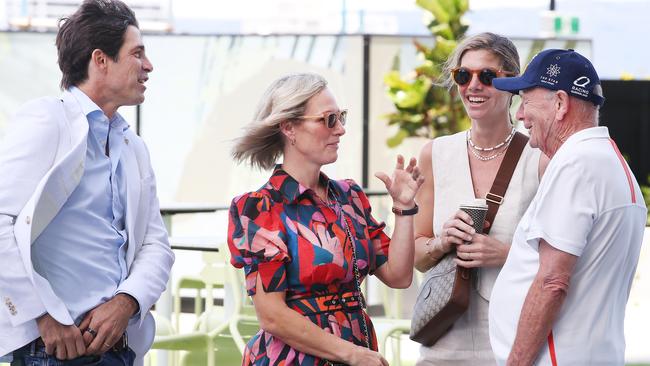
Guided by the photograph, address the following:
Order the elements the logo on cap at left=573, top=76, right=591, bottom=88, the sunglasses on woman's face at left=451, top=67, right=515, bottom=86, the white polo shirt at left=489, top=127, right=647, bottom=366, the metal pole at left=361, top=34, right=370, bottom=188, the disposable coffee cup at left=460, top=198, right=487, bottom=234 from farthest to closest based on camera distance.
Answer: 1. the metal pole at left=361, top=34, right=370, bottom=188
2. the sunglasses on woman's face at left=451, top=67, right=515, bottom=86
3. the disposable coffee cup at left=460, top=198, right=487, bottom=234
4. the logo on cap at left=573, top=76, right=591, bottom=88
5. the white polo shirt at left=489, top=127, right=647, bottom=366

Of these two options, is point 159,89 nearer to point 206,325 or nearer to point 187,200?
point 187,200

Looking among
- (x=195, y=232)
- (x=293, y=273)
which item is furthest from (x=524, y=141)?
(x=195, y=232)

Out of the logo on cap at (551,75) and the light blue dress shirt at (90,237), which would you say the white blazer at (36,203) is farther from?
the logo on cap at (551,75)

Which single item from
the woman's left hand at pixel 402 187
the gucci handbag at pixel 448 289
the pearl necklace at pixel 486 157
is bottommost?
the gucci handbag at pixel 448 289

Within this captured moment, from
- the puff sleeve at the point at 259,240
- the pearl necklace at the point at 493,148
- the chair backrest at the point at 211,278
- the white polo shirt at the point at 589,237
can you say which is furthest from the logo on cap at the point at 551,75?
the chair backrest at the point at 211,278

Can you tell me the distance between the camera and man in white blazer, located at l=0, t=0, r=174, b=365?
97.2 inches

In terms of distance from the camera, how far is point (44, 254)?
2527 millimetres

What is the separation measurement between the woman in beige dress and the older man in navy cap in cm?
39

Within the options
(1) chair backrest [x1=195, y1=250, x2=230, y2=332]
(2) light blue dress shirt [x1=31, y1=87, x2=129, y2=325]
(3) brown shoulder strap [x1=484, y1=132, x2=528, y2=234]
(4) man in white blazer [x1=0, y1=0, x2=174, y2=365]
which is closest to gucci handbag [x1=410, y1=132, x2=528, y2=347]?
(3) brown shoulder strap [x1=484, y1=132, x2=528, y2=234]

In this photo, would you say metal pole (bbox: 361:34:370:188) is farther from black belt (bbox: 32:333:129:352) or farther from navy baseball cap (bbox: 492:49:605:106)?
navy baseball cap (bbox: 492:49:605:106)

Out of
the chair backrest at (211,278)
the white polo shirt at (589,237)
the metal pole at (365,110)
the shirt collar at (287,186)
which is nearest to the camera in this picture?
the white polo shirt at (589,237)

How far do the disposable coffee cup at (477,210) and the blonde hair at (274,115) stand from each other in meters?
0.49

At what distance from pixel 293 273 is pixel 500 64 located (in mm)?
846

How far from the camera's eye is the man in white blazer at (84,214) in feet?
8.10
